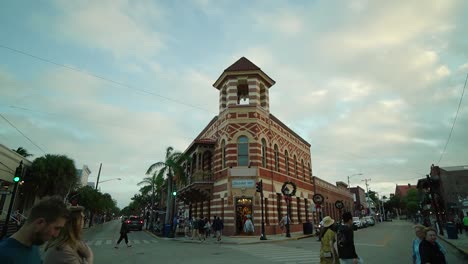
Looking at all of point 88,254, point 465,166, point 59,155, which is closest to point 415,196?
point 465,166

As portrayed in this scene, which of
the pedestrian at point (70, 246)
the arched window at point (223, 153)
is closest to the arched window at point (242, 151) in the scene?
→ the arched window at point (223, 153)

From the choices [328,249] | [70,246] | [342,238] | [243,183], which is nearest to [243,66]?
[243,183]

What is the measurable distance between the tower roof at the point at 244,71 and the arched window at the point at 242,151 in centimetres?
652

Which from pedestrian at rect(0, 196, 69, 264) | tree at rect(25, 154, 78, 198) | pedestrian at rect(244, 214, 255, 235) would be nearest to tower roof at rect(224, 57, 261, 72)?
pedestrian at rect(244, 214, 255, 235)

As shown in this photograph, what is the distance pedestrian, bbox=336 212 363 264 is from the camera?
20.0 ft

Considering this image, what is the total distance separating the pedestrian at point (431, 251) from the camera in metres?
5.28

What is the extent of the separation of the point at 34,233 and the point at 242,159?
23.1 m

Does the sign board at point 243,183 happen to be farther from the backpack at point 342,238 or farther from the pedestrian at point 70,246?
the pedestrian at point 70,246

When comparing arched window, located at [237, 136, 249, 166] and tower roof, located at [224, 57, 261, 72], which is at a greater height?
tower roof, located at [224, 57, 261, 72]

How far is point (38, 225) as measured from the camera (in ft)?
8.33

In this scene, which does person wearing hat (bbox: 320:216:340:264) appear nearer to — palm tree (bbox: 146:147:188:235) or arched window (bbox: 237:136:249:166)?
arched window (bbox: 237:136:249:166)

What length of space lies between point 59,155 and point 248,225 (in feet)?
74.8

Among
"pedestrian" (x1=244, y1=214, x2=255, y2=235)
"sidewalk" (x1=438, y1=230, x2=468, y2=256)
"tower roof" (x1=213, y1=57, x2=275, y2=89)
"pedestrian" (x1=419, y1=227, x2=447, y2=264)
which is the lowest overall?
"sidewalk" (x1=438, y1=230, x2=468, y2=256)

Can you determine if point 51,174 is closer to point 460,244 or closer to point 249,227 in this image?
point 249,227
